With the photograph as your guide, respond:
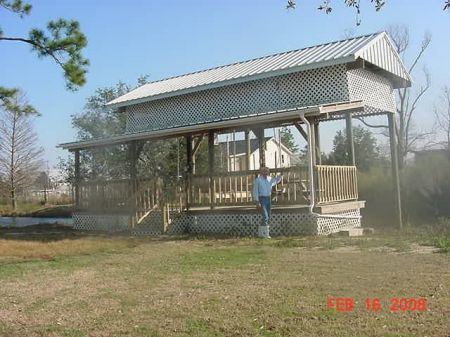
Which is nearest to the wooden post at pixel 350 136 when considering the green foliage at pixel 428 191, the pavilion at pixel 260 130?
the pavilion at pixel 260 130

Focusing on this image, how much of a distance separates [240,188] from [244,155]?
16498 millimetres

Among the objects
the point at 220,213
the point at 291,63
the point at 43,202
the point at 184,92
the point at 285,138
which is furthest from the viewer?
the point at 285,138

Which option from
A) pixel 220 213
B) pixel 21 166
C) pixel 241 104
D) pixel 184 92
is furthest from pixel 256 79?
pixel 21 166

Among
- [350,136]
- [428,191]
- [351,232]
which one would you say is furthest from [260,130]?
[428,191]

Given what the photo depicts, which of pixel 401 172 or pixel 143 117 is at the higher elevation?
pixel 143 117

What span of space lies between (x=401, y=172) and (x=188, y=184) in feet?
31.7

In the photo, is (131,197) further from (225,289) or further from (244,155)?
(244,155)

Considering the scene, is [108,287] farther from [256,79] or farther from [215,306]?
[256,79]

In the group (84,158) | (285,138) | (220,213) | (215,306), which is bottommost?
(215,306)

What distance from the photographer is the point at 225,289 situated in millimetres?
6887

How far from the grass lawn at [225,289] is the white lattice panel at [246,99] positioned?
18.5 ft

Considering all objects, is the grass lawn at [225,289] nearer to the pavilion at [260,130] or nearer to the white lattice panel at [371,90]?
the pavilion at [260,130]

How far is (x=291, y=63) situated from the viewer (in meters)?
16.6

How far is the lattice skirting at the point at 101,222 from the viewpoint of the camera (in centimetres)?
1753
